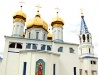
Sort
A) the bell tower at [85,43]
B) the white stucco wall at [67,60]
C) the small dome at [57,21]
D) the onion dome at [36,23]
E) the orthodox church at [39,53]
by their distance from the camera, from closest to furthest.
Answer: the orthodox church at [39,53] → the white stucco wall at [67,60] → the onion dome at [36,23] → the small dome at [57,21] → the bell tower at [85,43]

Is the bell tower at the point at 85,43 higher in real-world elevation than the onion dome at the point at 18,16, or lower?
lower

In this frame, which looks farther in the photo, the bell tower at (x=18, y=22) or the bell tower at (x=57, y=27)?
the bell tower at (x=57, y=27)

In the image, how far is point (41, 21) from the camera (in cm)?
Answer: 2269

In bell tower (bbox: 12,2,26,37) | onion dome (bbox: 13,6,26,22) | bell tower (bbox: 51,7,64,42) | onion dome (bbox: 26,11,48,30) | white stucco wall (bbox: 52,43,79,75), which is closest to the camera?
white stucco wall (bbox: 52,43,79,75)

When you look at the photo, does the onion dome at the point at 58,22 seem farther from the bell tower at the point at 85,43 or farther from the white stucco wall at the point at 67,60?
the bell tower at the point at 85,43

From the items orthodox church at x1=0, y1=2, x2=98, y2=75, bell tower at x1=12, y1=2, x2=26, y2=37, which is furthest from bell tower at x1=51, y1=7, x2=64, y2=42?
bell tower at x1=12, y1=2, x2=26, y2=37

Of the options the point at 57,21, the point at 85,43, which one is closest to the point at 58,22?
the point at 57,21

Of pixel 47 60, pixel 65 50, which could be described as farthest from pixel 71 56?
pixel 47 60

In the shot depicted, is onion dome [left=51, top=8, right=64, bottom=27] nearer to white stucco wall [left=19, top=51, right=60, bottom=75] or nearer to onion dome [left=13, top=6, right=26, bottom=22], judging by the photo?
onion dome [left=13, top=6, right=26, bottom=22]

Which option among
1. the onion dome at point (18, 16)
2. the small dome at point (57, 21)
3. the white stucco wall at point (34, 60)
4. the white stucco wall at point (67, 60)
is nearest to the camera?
the white stucco wall at point (34, 60)

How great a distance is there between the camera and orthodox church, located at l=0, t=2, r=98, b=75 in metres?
17.3

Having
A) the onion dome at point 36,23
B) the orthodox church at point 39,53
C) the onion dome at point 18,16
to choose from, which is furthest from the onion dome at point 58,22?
the onion dome at point 18,16

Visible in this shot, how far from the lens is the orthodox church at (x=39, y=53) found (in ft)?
56.7

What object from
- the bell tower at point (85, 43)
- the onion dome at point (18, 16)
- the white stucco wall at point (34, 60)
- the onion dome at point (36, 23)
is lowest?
the white stucco wall at point (34, 60)
